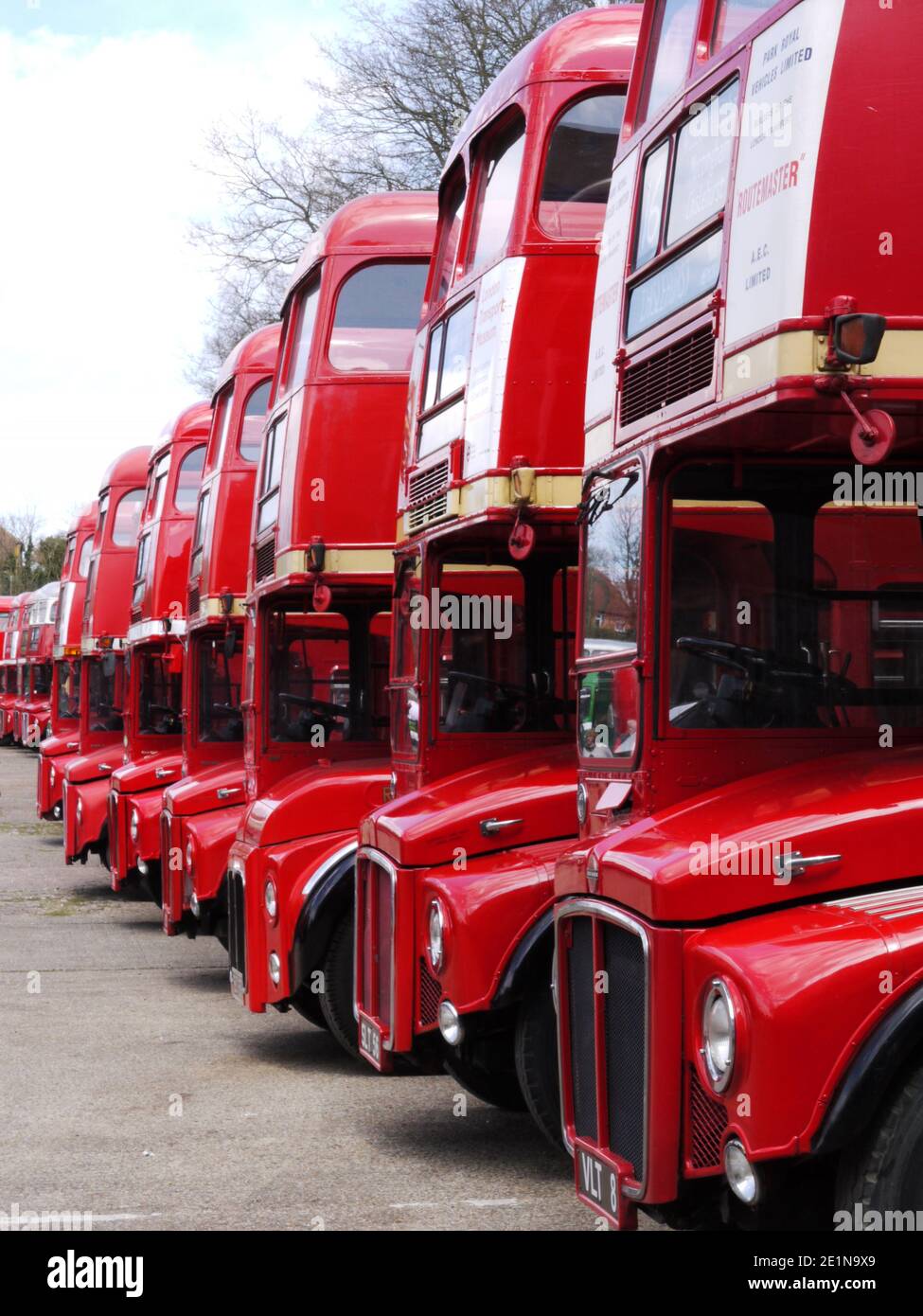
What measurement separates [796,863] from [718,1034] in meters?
0.47

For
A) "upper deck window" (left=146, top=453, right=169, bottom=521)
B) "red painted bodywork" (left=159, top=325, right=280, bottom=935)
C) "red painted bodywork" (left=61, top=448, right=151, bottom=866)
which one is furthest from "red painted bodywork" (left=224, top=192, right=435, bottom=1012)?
"red painted bodywork" (left=61, top=448, right=151, bottom=866)

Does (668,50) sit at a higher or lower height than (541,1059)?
higher

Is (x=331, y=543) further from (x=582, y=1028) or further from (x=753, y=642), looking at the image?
(x=582, y=1028)

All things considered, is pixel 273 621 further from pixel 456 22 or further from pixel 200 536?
pixel 456 22

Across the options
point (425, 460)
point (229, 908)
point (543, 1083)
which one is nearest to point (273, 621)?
Result: point (229, 908)

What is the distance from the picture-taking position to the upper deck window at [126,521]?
20.1 m

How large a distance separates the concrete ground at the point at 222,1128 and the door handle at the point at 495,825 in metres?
1.29

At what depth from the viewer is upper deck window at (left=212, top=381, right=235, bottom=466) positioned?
13.8m

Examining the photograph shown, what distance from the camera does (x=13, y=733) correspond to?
48219mm

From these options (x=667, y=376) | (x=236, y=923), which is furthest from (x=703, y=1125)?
(x=236, y=923)

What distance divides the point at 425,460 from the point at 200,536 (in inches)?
239

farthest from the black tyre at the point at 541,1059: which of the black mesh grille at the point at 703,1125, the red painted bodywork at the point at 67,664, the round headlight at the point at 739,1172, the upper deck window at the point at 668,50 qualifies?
the red painted bodywork at the point at 67,664

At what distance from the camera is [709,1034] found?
4.39 m

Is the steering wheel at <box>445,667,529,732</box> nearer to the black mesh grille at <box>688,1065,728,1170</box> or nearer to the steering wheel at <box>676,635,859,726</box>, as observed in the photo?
the steering wheel at <box>676,635,859,726</box>
